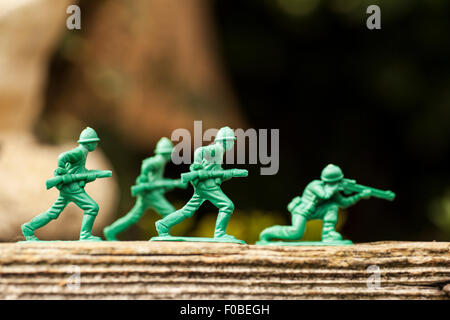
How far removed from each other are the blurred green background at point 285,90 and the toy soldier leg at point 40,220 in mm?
2932

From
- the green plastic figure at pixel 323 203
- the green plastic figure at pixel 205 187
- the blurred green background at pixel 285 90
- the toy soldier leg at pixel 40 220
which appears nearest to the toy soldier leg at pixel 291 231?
the green plastic figure at pixel 323 203

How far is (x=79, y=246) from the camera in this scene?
6.78 feet

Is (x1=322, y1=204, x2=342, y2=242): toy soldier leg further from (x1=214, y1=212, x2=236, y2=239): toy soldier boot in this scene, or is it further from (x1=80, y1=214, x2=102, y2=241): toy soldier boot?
(x1=80, y1=214, x2=102, y2=241): toy soldier boot

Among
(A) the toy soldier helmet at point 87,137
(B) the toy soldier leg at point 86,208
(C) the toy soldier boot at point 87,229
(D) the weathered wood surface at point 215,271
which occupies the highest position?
(A) the toy soldier helmet at point 87,137

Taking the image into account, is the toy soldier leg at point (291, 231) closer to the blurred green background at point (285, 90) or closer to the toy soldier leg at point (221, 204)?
the toy soldier leg at point (221, 204)

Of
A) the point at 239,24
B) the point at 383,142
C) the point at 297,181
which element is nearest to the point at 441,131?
the point at 383,142

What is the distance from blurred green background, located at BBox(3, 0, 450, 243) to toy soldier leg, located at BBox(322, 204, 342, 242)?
268 centimetres

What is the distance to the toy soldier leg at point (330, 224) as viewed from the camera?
2664 millimetres

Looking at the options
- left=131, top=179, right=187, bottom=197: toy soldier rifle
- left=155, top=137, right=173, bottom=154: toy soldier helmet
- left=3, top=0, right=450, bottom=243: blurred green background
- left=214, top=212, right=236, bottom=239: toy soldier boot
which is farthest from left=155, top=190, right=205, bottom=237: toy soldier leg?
left=3, top=0, right=450, bottom=243: blurred green background

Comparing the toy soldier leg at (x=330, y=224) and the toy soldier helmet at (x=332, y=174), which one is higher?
the toy soldier helmet at (x=332, y=174)

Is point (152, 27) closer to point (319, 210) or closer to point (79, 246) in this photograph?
point (319, 210)

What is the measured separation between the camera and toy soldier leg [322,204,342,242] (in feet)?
8.74

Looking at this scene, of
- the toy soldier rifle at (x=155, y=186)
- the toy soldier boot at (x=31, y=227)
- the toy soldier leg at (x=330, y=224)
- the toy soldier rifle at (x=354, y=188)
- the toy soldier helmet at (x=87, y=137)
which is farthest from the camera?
the toy soldier rifle at (x=155, y=186)

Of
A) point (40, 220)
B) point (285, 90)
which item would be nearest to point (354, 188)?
point (40, 220)
